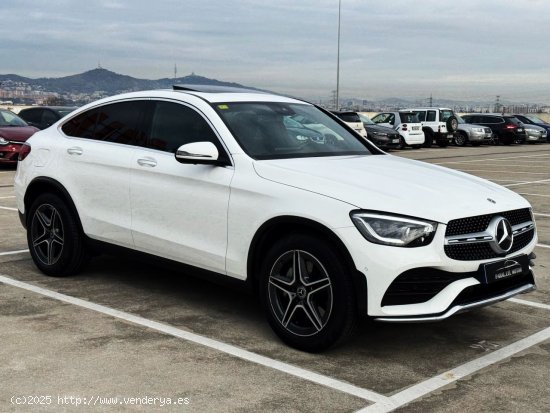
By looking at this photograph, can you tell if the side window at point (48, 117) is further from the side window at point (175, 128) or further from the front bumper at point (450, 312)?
the front bumper at point (450, 312)

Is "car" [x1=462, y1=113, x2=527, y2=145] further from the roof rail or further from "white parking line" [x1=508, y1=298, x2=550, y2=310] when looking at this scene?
the roof rail

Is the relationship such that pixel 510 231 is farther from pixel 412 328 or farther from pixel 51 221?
pixel 51 221

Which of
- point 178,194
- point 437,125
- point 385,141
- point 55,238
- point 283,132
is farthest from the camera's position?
point 437,125

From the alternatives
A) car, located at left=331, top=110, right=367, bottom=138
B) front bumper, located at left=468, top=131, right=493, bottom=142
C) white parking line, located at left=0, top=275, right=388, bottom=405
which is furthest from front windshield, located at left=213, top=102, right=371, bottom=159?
front bumper, located at left=468, top=131, right=493, bottom=142

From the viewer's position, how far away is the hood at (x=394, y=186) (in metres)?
4.07

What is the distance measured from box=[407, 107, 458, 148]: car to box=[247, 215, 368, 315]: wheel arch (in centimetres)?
2782

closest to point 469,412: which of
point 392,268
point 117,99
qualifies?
point 392,268

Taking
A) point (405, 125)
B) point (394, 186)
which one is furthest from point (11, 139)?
point (405, 125)

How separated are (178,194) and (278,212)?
0.98m

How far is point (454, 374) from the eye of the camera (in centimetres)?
406

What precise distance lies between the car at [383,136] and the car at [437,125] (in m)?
3.28

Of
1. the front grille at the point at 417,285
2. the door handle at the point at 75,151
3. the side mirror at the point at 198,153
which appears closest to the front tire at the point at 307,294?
the front grille at the point at 417,285

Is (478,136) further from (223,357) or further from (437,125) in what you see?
(223,357)

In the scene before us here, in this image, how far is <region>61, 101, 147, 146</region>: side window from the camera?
5633 millimetres
